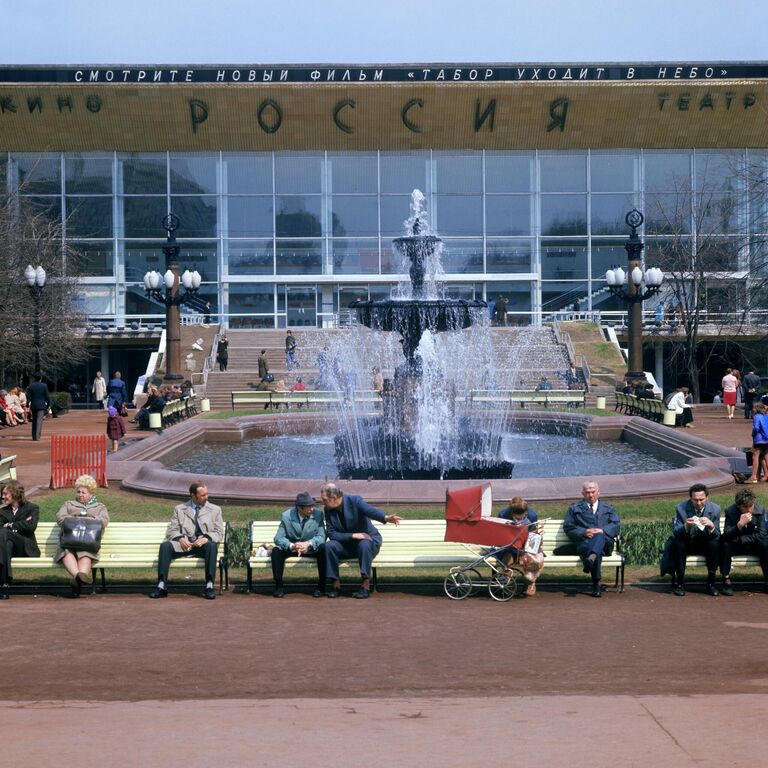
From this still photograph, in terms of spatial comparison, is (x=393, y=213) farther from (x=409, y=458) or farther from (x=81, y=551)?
→ (x=81, y=551)

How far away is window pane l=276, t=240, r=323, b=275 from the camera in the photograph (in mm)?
54625

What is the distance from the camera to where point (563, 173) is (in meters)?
54.8

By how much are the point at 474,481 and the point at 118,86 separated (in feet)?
123

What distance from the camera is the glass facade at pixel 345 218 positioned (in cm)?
5406

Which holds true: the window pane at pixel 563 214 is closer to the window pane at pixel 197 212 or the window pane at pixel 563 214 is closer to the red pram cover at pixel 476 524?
the window pane at pixel 197 212

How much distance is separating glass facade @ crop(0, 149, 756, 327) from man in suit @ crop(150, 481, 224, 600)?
43.2m

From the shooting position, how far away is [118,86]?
4925 centimetres

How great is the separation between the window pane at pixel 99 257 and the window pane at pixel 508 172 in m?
16.9

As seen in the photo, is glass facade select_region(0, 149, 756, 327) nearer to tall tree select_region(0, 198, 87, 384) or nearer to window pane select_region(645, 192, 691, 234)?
window pane select_region(645, 192, 691, 234)

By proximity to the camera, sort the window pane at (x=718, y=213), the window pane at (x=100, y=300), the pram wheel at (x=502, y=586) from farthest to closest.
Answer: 1. the window pane at (x=100, y=300)
2. the window pane at (x=718, y=213)
3. the pram wheel at (x=502, y=586)

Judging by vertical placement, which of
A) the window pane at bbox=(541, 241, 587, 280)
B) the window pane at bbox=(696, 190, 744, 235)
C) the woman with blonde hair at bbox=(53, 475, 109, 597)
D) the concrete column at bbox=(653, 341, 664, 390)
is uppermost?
the window pane at bbox=(696, 190, 744, 235)

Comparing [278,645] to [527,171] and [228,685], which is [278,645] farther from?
[527,171]

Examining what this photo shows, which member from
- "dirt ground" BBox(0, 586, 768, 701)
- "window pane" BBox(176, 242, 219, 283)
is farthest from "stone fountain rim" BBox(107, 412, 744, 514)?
"window pane" BBox(176, 242, 219, 283)

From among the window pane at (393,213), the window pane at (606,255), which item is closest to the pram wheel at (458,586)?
the window pane at (393,213)
